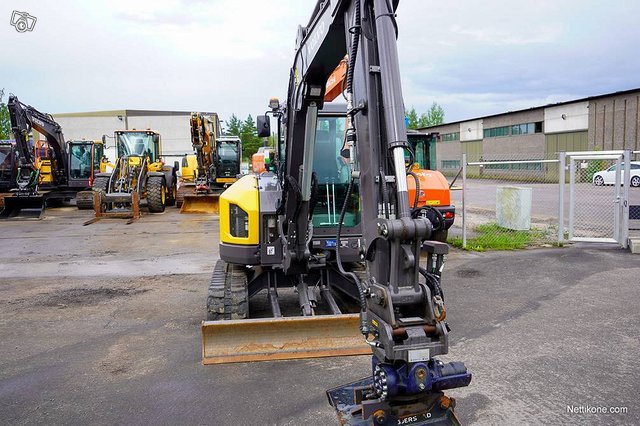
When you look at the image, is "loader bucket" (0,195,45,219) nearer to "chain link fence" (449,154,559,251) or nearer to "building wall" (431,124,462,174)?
"chain link fence" (449,154,559,251)

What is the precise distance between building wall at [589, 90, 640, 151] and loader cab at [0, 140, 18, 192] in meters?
33.0

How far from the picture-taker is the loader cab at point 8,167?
65.5ft

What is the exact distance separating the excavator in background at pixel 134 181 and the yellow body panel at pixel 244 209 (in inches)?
473

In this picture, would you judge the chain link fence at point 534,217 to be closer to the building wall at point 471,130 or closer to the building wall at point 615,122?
the building wall at point 615,122

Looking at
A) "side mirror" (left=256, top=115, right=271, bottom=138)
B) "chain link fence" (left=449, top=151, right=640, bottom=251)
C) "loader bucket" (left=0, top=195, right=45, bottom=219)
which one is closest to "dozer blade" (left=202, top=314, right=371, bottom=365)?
"side mirror" (left=256, top=115, right=271, bottom=138)

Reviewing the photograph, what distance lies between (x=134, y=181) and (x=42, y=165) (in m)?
4.61

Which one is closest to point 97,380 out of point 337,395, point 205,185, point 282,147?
point 337,395

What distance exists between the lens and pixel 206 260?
1031cm

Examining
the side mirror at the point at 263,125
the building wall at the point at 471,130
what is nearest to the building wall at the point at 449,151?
the building wall at the point at 471,130

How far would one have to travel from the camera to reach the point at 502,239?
38.0 ft

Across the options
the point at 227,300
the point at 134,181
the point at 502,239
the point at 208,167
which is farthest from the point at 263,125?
the point at 208,167

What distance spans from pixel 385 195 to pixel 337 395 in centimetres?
134

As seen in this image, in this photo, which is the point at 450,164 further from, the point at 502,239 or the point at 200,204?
the point at 502,239

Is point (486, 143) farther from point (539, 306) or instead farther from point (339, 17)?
point (339, 17)
